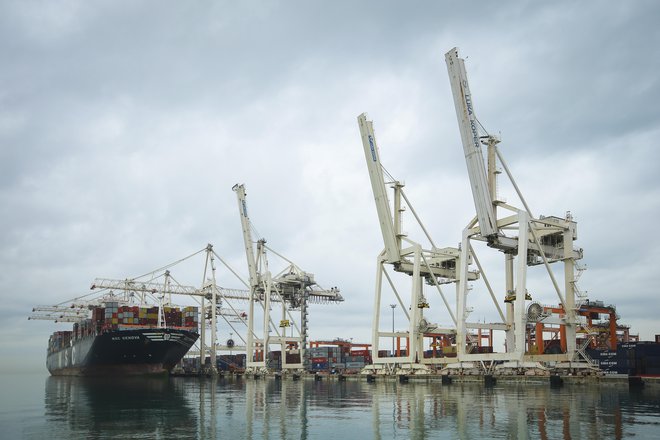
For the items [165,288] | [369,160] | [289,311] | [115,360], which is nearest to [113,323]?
[115,360]

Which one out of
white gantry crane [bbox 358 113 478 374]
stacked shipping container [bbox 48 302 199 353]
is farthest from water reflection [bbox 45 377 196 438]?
stacked shipping container [bbox 48 302 199 353]

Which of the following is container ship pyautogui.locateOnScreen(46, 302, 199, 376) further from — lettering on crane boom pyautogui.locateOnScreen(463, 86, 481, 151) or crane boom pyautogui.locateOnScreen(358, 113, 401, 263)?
lettering on crane boom pyautogui.locateOnScreen(463, 86, 481, 151)

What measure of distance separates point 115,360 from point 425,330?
45.9 meters

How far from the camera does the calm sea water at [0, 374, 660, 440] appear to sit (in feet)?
76.4

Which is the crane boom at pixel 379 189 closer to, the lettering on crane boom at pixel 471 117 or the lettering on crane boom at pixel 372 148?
the lettering on crane boom at pixel 372 148

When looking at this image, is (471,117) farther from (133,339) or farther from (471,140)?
(133,339)

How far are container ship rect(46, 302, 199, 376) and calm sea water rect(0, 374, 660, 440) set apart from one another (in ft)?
135

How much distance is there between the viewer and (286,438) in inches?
887

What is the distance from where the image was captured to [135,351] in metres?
82.4

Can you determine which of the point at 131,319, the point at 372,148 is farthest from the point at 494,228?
the point at 131,319

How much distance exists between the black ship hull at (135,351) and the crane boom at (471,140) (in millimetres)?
49925

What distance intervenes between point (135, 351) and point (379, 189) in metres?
41.6

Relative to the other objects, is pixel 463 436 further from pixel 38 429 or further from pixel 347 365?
pixel 347 365

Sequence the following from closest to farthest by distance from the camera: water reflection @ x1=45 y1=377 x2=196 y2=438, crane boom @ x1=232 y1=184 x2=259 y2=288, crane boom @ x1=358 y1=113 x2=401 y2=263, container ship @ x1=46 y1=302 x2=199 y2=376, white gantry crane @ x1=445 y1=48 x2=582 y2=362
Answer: water reflection @ x1=45 y1=377 x2=196 y2=438
white gantry crane @ x1=445 y1=48 x2=582 y2=362
crane boom @ x1=358 y1=113 x2=401 y2=263
container ship @ x1=46 y1=302 x2=199 y2=376
crane boom @ x1=232 y1=184 x2=259 y2=288
